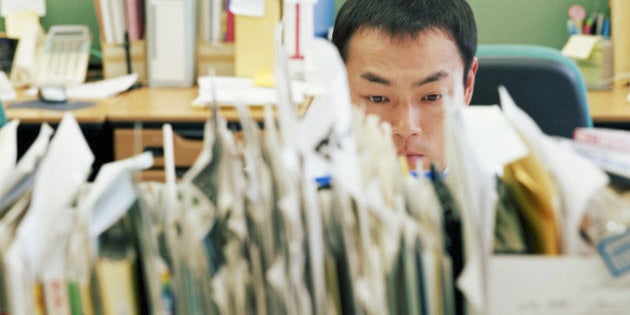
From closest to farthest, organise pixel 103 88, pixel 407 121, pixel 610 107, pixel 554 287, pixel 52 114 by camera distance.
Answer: pixel 554 287 → pixel 407 121 → pixel 52 114 → pixel 610 107 → pixel 103 88

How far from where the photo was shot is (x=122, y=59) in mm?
2318

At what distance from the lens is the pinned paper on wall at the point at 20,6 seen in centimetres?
241

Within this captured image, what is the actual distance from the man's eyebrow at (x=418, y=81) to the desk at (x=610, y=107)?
812 millimetres

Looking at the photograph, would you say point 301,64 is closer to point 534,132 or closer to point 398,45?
point 398,45

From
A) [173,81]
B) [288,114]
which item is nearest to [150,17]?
[173,81]

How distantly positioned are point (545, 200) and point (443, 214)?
0.23ft

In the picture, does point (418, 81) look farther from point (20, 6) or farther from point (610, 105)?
point (20, 6)

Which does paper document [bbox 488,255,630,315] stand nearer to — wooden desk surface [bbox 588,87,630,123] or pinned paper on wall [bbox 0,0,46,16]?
wooden desk surface [bbox 588,87,630,123]

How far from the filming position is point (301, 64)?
7.22 feet

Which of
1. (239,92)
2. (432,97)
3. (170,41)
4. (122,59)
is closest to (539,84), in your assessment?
(432,97)

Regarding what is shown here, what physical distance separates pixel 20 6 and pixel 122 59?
0.47 metres

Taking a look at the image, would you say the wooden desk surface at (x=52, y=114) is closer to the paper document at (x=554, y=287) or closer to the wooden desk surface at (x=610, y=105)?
the wooden desk surface at (x=610, y=105)

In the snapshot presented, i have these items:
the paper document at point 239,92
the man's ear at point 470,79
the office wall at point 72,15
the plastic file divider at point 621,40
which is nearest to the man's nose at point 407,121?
the man's ear at point 470,79

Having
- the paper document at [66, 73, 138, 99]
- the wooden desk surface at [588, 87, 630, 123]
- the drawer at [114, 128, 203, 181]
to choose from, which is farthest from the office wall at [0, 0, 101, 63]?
the wooden desk surface at [588, 87, 630, 123]
